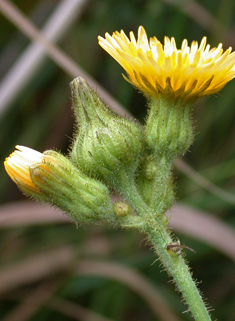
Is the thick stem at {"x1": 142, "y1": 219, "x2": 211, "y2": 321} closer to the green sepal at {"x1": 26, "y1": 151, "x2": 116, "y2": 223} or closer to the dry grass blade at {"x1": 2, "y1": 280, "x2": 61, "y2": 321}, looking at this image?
the green sepal at {"x1": 26, "y1": 151, "x2": 116, "y2": 223}

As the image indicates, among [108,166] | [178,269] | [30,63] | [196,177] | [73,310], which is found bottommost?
[73,310]

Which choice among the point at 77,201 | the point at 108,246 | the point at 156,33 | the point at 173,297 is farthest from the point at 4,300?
the point at 156,33

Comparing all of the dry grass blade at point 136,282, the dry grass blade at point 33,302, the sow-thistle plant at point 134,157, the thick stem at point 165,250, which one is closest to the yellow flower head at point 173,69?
the sow-thistle plant at point 134,157

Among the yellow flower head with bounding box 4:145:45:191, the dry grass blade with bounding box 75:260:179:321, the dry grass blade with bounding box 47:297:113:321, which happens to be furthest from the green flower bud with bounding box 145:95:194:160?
the dry grass blade with bounding box 47:297:113:321

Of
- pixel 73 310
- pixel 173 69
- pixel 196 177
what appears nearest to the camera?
pixel 173 69

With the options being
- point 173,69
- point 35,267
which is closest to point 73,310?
point 35,267

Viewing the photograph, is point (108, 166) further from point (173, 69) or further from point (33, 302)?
point (33, 302)

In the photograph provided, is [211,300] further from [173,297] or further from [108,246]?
[108,246]
